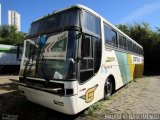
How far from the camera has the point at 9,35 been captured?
3806 cm

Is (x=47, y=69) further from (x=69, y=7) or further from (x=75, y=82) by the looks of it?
(x=69, y=7)

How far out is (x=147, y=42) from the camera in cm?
3059

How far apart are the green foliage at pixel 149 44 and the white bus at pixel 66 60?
24452 millimetres

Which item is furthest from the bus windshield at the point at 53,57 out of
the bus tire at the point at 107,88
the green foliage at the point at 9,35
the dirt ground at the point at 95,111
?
the green foliage at the point at 9,35

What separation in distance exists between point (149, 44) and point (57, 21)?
26638mm

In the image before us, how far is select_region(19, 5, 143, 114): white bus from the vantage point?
5289 mm

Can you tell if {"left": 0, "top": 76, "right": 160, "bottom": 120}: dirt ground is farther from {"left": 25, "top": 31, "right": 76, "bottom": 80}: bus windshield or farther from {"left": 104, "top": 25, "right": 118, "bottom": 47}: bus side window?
{"left": 104, "top": 25, "right": 118, "bottom": 47}: bus side window

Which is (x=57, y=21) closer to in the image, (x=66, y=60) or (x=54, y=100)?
(x=66, y=60)

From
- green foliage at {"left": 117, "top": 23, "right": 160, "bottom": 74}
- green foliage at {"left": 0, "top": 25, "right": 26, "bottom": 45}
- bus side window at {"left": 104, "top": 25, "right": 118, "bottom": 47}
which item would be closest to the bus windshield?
bus side window at {"left": 104, "top": 25, "right": 118, "bottom": 47}

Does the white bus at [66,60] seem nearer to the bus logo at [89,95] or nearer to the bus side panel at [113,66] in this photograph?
the bus logo at [89,95]

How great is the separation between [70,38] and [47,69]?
1.11 meters

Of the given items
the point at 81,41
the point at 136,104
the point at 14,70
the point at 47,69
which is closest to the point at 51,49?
the point at 47,69

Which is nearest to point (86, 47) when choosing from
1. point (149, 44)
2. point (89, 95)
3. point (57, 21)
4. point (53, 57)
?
point (53, 57)

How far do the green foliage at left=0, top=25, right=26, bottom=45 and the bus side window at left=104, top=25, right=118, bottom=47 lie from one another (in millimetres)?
30058
